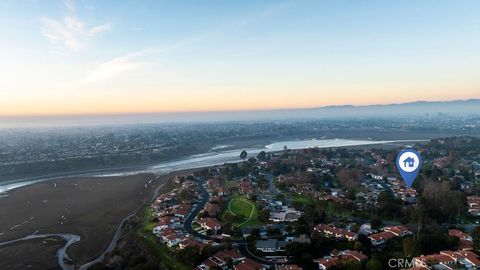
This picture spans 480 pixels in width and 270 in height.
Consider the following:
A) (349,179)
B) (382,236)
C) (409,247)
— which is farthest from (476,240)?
(349,179)

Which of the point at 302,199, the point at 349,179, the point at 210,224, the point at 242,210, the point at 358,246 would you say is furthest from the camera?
the point at 349,179

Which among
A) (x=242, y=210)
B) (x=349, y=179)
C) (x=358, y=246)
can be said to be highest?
(x=349, y=179)

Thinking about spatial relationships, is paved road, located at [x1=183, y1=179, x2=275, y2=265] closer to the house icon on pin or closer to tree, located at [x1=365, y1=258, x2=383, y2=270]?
tree, located at [x1=365, y1=258, x2=383, y2=270]

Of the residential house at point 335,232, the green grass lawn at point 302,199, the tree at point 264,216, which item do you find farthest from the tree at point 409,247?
the green grass lawn at point 302,199

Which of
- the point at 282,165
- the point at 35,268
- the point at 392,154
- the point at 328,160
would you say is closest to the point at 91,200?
the point at 35,268

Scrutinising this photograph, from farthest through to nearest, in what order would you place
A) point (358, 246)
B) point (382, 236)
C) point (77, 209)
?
point (77, 209) < point (382, 236) < point (358, 246)

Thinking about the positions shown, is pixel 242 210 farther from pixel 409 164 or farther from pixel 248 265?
pixel 409 164
